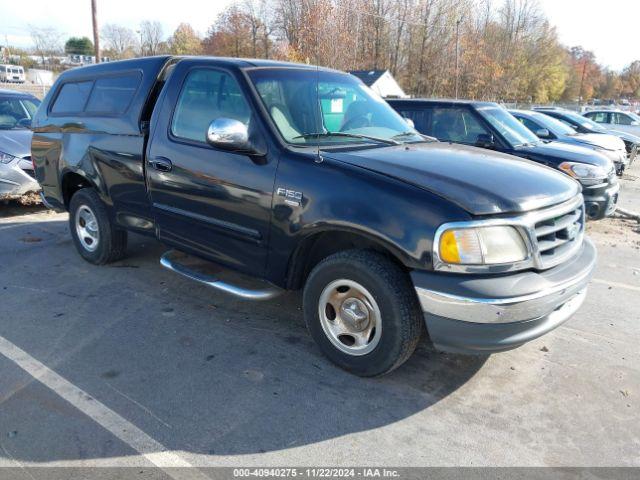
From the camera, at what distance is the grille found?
2.97 metres

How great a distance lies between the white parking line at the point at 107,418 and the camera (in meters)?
2.53

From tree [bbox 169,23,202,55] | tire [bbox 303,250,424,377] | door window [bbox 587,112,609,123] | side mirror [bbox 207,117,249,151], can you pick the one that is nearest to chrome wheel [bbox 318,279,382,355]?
tire [bbox 303,250,424,377]

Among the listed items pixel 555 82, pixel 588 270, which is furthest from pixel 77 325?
pixel 555 82

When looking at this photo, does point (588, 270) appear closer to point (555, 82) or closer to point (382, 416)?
point (382, 416)

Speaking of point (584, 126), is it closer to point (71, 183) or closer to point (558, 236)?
point (558, 236)

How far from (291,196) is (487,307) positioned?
1.40 m

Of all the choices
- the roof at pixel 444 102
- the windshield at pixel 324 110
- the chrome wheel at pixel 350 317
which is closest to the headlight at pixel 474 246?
the chrome wheel at pixel 350 317

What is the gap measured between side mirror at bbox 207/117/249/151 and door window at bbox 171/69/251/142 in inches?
10.7

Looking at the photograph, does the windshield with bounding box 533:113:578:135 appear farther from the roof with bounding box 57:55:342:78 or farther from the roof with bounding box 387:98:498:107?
the roof with bounding box 57:55:342:78

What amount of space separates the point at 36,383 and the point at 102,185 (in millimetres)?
2243

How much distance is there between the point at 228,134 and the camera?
11.0ft

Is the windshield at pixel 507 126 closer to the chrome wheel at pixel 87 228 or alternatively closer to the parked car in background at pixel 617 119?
the chrome wheel at pixel 87 228

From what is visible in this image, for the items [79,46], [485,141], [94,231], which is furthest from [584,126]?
[79,46]

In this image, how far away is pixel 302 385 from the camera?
3256 millimetres
